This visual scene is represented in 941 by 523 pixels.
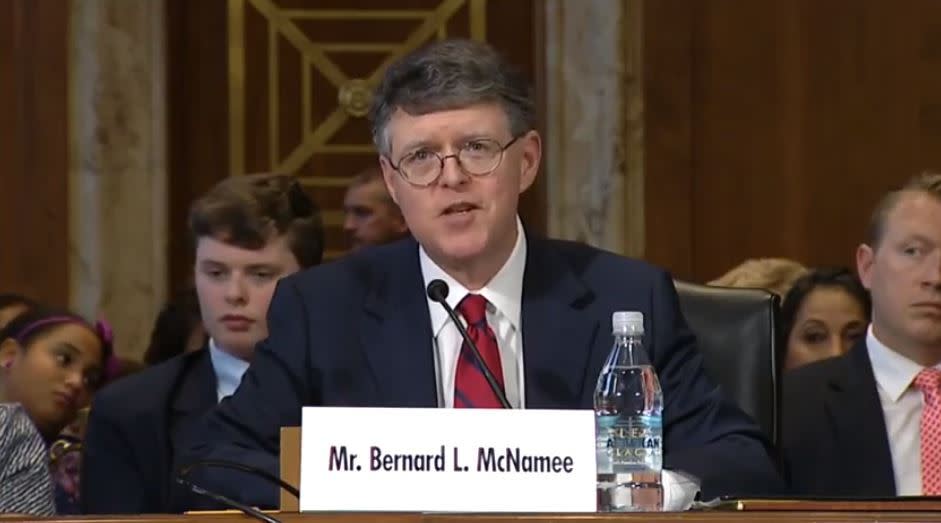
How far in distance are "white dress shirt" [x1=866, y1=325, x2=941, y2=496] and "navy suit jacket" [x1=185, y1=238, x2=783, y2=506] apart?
105cm

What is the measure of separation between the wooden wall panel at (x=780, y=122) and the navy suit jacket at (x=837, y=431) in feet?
7.18

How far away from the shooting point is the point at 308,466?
2.44 metres

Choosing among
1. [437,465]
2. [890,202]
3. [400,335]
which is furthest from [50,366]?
[437,465]

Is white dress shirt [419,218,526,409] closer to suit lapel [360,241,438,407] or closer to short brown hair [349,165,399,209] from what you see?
suit lapel [360,241,438,407]

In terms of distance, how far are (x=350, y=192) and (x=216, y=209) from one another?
1.04 m

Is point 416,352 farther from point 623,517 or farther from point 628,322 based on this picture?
point 623,517

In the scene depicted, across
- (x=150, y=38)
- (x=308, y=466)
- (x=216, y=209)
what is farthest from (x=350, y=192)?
(x=308, y=466)

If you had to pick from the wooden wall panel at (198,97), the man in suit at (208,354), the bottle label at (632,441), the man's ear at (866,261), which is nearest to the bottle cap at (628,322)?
the bottle label at (632,441)

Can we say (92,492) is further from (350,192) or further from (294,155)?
(294,155)

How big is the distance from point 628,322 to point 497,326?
0.34 meters

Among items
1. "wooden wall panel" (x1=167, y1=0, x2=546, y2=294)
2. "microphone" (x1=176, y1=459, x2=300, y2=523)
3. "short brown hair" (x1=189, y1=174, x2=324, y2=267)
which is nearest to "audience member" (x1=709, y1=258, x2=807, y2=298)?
"short brown hair" (x1=189, y1=174, x2=324, y2=267)

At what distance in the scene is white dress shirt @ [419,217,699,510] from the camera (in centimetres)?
327

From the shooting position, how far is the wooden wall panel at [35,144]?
6281 mm

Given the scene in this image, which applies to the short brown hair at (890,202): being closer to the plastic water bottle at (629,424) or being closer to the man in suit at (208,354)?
the man in suit at (208,354)
